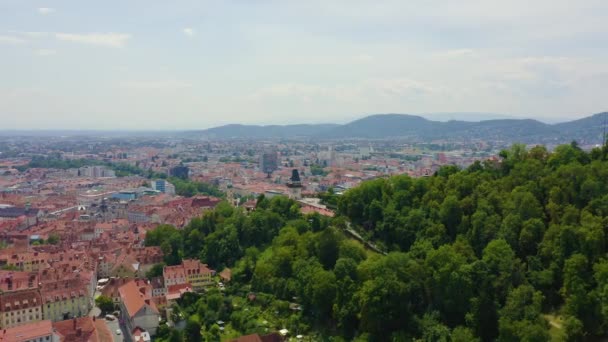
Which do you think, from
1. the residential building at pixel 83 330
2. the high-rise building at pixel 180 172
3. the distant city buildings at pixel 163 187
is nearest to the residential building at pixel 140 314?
the residential building at pixel 83 330

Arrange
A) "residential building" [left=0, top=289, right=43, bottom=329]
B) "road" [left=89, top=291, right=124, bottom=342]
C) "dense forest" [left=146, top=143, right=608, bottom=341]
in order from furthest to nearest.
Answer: "residential building" [left=0, top=289, right=43, bottom=329] → "road" [left=89, top=291, right=124, bottom=342] → "dense forest" [left=146, top=143, right=608, bottom=341]

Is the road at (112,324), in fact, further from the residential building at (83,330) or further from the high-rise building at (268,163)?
the high-rise building at (268,163)

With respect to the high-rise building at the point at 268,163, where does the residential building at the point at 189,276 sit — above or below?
below

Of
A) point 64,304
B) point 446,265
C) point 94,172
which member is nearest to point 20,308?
point 64,304

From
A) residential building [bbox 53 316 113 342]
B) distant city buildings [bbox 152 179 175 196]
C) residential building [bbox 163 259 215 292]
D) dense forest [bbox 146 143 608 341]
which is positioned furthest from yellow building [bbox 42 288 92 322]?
distant city buildings [bbox 152 179 175 196]

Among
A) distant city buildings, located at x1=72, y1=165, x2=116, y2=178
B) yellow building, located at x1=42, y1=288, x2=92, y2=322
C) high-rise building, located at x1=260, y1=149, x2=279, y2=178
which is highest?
high-rise building, located at x1=260, y1=149, x2=279, y2=178

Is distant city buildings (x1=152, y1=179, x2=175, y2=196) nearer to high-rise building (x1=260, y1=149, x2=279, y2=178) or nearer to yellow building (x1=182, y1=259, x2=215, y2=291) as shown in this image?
high-rise building (x1=260, y1=149, x2=279, y2=178)

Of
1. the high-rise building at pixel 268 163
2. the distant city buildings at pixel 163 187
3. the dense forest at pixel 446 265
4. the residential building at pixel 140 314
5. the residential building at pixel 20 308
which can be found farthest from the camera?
the high-rise building at pixel 268 163

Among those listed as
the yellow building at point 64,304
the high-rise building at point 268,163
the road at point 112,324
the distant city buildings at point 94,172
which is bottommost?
the road at point 112,324

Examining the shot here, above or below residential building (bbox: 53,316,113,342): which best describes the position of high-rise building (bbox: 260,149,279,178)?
above
